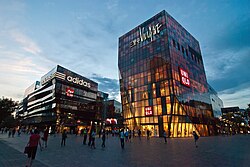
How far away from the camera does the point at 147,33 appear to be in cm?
4872

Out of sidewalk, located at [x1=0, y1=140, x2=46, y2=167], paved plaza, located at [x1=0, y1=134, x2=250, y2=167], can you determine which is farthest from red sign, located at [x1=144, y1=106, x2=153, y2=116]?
sidewalk, located at [x1=0, y1=140, x2=46, y2=167]

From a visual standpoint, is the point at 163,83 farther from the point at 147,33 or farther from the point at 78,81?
the point at 78,81

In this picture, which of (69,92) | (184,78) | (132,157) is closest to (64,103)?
(69,92)

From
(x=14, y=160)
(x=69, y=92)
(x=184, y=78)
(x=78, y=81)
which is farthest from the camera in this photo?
(x=78, y=81)

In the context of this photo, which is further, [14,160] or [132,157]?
[132,157]

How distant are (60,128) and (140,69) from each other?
3839cm

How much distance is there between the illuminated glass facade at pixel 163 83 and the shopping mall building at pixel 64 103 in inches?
1122

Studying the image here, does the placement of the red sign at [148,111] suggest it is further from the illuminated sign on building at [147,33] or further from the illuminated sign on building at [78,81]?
the illuminated sign on building at [78,81]

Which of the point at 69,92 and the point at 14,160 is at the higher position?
the point at 69,92

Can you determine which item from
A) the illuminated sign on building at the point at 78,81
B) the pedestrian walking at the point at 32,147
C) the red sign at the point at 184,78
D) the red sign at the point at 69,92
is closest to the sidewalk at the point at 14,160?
the pedestrian walking at the point at 32,147

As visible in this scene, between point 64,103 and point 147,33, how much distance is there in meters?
43.1

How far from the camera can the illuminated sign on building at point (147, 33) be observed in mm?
46175

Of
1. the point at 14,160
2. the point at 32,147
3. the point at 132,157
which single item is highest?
the point at 32,147

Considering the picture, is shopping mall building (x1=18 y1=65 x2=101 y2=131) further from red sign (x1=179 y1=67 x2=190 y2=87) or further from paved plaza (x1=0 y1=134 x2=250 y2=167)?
paved plaza (x1=0 y1=134 x2=250 y2=167)
